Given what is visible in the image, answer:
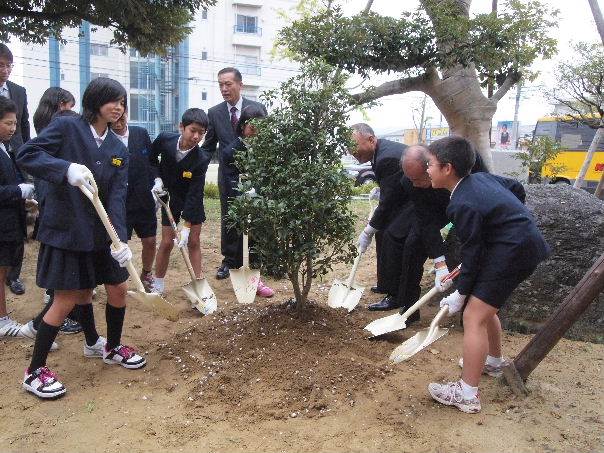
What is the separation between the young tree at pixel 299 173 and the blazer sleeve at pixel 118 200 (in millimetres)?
651

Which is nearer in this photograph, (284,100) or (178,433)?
(178,433)

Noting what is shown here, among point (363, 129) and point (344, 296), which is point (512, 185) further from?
point (344, 296)

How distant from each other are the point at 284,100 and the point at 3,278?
2350 mm

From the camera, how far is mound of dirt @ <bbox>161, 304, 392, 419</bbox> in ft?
9.12

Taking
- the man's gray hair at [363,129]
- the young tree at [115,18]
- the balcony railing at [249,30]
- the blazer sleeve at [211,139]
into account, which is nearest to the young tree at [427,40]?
the man's gray hair at [363,129]

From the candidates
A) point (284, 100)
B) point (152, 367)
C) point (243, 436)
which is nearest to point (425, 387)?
point (243, 436)

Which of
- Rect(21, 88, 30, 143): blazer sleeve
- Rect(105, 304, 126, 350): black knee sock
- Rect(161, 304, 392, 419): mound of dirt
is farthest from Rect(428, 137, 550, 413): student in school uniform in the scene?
Rect(21, 88, 30, 143): blazer sleeve

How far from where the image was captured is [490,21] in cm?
479

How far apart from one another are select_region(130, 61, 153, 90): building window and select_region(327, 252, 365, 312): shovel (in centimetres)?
2933

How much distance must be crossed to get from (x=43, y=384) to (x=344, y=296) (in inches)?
90.2

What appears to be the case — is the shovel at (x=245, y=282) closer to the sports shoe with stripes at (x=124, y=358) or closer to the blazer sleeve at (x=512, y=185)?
the sports shoe with stripes at (x=124, y=358)

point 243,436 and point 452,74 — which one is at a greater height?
point 452,74

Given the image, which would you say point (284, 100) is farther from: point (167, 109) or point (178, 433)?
point (167, 109)

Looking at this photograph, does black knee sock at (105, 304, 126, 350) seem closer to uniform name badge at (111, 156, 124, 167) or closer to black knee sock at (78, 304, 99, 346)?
black knee sock at (78, 304, 99, 346)
